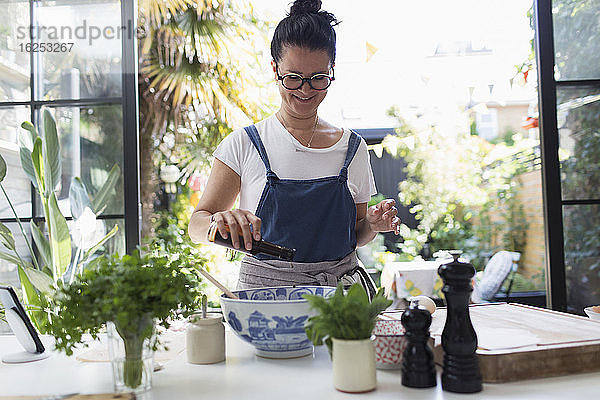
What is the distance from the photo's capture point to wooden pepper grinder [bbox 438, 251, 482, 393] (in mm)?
885

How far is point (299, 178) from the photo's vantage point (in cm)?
158

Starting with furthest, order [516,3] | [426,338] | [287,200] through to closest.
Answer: [516,3]
[287,200]
[426,338]

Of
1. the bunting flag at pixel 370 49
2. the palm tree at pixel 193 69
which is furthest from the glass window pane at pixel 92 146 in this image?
the bunting flag at pixel 370 49

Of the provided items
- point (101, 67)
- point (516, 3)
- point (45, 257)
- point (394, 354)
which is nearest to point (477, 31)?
point (516, 3)

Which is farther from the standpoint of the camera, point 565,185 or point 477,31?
point 477,31

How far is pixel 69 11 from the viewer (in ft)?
11.7

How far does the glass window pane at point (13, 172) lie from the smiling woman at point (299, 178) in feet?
8.09

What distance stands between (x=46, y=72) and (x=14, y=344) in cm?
261

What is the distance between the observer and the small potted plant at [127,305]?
0.86 metres

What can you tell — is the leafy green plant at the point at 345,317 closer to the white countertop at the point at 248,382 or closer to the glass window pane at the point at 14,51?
the white countertop at the point at 248,382

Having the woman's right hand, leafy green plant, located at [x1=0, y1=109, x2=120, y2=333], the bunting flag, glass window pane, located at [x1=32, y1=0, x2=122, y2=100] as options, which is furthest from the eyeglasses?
the bunting flag

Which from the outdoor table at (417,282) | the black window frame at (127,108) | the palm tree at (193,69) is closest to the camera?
the black window frame at (127,108)

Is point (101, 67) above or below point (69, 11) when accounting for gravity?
below

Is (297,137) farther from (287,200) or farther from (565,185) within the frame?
(565,185)
